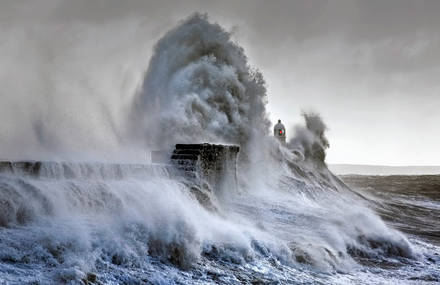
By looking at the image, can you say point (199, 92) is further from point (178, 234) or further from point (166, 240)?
point (166, 240)

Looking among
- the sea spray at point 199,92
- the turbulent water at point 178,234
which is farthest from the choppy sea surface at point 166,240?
the sea spray at point 199,92

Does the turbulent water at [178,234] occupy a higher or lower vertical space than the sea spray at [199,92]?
lower

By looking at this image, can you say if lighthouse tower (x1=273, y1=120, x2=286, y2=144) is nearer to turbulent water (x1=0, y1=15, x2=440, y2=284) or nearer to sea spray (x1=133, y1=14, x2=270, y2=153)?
sea spray (x1=133, y1=14, x2=270, y2=153)

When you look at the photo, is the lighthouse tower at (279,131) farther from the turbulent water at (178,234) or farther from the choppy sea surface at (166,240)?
the choppy sea surface at (166,240)

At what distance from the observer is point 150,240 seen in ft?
15.3

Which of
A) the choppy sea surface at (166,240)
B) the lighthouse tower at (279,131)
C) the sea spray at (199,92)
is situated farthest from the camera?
the lighthouse tower at (279,131)

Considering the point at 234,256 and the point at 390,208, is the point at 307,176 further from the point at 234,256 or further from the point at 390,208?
the point at 234,256

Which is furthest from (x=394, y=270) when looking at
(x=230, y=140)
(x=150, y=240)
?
(x=230, y=140)

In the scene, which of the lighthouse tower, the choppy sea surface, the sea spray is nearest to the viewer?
the choppy sea surface

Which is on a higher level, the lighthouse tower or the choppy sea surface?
the lighthouse tower

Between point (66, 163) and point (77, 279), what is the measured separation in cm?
269

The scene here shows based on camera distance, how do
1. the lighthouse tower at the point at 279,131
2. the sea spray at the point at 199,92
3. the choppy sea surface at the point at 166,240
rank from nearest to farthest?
the choppy sea surface at the point at 166,240
the sea spray at the point at 199,92
the lighthouse tower at the point at 279,131

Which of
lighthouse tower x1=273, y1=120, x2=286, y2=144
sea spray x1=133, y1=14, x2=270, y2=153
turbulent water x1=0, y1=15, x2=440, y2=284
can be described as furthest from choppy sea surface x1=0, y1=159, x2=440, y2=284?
lighthouse tower x1=273, y1=120, x2=286, y2=144

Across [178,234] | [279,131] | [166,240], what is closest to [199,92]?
[178,234]
